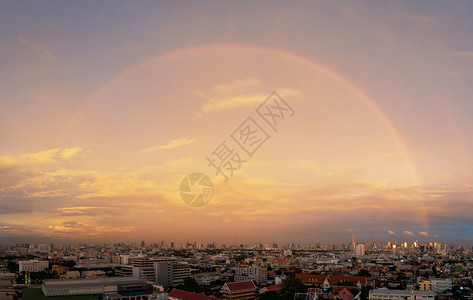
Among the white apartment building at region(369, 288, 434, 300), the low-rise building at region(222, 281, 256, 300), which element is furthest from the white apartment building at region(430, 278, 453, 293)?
the low-rise building at region(222, 281, 256, 300)

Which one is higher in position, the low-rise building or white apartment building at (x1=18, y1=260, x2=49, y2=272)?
the low-rise building

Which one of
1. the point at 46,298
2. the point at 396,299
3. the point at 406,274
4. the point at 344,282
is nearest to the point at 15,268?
the point at 46,298

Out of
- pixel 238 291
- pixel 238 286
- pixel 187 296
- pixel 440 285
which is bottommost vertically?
pixel 440 285

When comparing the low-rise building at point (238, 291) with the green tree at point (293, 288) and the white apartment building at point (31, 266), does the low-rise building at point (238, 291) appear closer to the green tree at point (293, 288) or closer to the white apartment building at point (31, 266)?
the green tree at point (293, 288)

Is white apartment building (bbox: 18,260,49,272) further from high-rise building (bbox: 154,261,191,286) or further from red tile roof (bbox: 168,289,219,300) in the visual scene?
red tile roof (bbox: 168,289,219,300)

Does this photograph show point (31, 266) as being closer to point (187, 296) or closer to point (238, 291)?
point (238, 291)

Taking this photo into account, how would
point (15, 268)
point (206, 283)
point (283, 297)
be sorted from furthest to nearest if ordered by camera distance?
point (15, 268) < point (206, 283) < point (283, 297)

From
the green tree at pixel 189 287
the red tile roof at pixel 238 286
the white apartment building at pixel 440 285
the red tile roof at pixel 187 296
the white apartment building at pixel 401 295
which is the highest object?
the red tile roof at pixel 187 296

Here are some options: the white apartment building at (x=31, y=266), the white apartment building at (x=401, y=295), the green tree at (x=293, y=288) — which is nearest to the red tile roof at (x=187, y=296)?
the green tree at (x=293, y=288)

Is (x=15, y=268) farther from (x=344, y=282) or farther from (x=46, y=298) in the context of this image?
(x=344, y=282)

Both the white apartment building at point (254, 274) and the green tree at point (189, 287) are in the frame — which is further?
the white apartment building at point (254, 274)

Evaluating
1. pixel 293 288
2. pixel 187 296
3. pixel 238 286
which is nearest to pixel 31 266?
pixel 238 286
